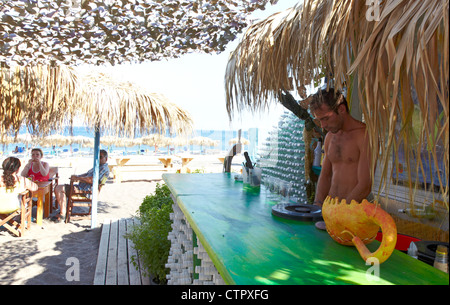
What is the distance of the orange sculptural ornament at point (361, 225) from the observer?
1.23 metres

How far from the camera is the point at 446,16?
93cm

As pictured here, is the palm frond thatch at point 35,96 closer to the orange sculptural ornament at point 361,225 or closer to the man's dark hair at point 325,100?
the man's dark hair at point 325,100

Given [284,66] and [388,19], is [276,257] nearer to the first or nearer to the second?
[388,19]

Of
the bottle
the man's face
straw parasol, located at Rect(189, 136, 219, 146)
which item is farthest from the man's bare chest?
straw parasol, located at Rect(189, 136, 219, 146)

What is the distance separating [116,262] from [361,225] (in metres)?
3.57

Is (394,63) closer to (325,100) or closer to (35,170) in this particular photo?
(325,100)

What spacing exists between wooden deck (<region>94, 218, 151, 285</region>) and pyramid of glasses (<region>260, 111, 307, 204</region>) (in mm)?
1876

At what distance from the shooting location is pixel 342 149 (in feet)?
8.11

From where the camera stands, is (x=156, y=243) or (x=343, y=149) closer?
(x=343, y=149)

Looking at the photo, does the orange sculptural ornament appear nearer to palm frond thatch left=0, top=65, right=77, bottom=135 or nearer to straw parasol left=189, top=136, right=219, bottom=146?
palm frond thatch left=0, top=65, right=77, bottom=135

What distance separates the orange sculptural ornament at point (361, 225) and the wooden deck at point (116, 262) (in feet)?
8.94

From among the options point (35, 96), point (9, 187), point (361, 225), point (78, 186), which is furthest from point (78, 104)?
point (361, 225)
